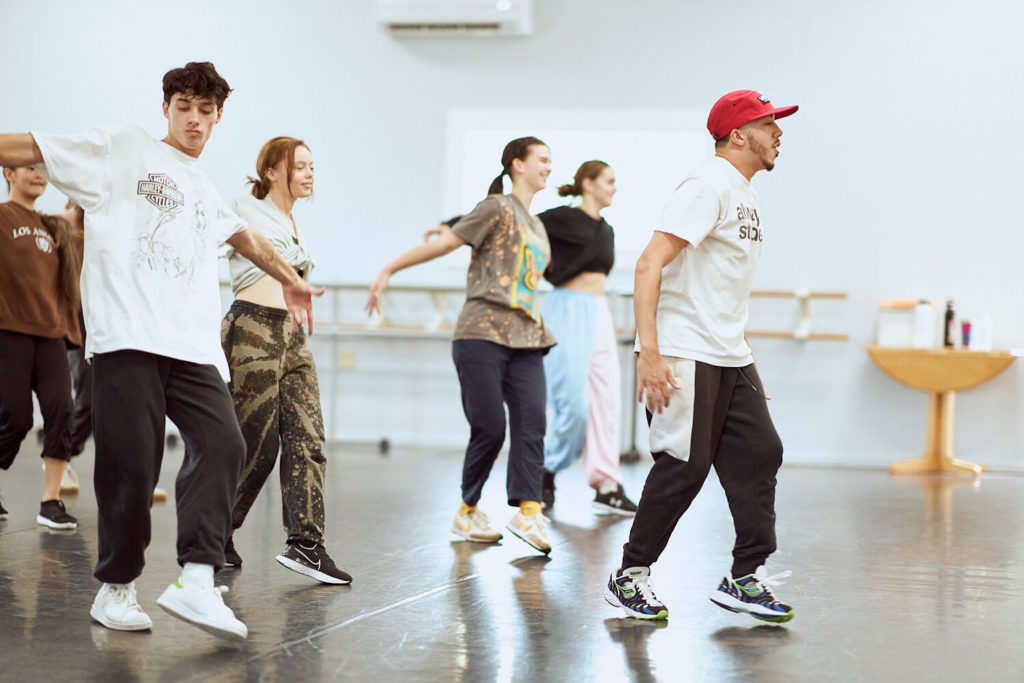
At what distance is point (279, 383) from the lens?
3.11 metres

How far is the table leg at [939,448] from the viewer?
667cm

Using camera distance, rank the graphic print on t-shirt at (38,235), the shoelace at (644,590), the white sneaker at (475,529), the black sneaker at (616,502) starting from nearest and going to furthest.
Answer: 1. the shoelace at (644,590)
2. the white sneaker at (475,529)
3. the graphic print on t-shirt at (38,235)
4. the black sneaker at (616,502)

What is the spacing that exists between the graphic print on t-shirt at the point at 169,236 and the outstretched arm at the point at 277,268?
190 mm

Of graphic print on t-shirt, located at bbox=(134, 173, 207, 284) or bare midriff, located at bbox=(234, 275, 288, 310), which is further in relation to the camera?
bare midriff, located at bbox=(234, 275, 288, 310)

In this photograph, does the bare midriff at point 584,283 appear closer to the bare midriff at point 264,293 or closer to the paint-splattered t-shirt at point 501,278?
the paint-splattered t-shirt at point 501,278

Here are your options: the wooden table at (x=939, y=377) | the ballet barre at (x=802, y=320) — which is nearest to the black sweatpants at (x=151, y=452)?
the ballet barre at (x=802, y=320)

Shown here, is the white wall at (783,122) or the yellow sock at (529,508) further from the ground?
the white wall at (783,122)

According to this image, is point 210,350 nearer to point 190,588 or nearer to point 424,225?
point 190,588

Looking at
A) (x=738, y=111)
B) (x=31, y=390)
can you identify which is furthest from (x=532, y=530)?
(x=31, y=390)

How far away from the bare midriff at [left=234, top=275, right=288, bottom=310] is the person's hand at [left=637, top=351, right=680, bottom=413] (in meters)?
1.12

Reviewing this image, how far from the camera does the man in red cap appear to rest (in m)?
2.58

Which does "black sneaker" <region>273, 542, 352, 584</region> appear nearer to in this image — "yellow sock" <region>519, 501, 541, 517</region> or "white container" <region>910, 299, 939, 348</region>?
"yellow sock" <region>519, 501, 541, 517</region>

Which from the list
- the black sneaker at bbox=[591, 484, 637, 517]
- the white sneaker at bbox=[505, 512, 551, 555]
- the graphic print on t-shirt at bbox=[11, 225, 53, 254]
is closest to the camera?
the white sneaker at bbox=[505, 512, 551, 555]

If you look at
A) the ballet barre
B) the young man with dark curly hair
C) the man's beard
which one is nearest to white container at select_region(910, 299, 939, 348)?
the ballet barre
